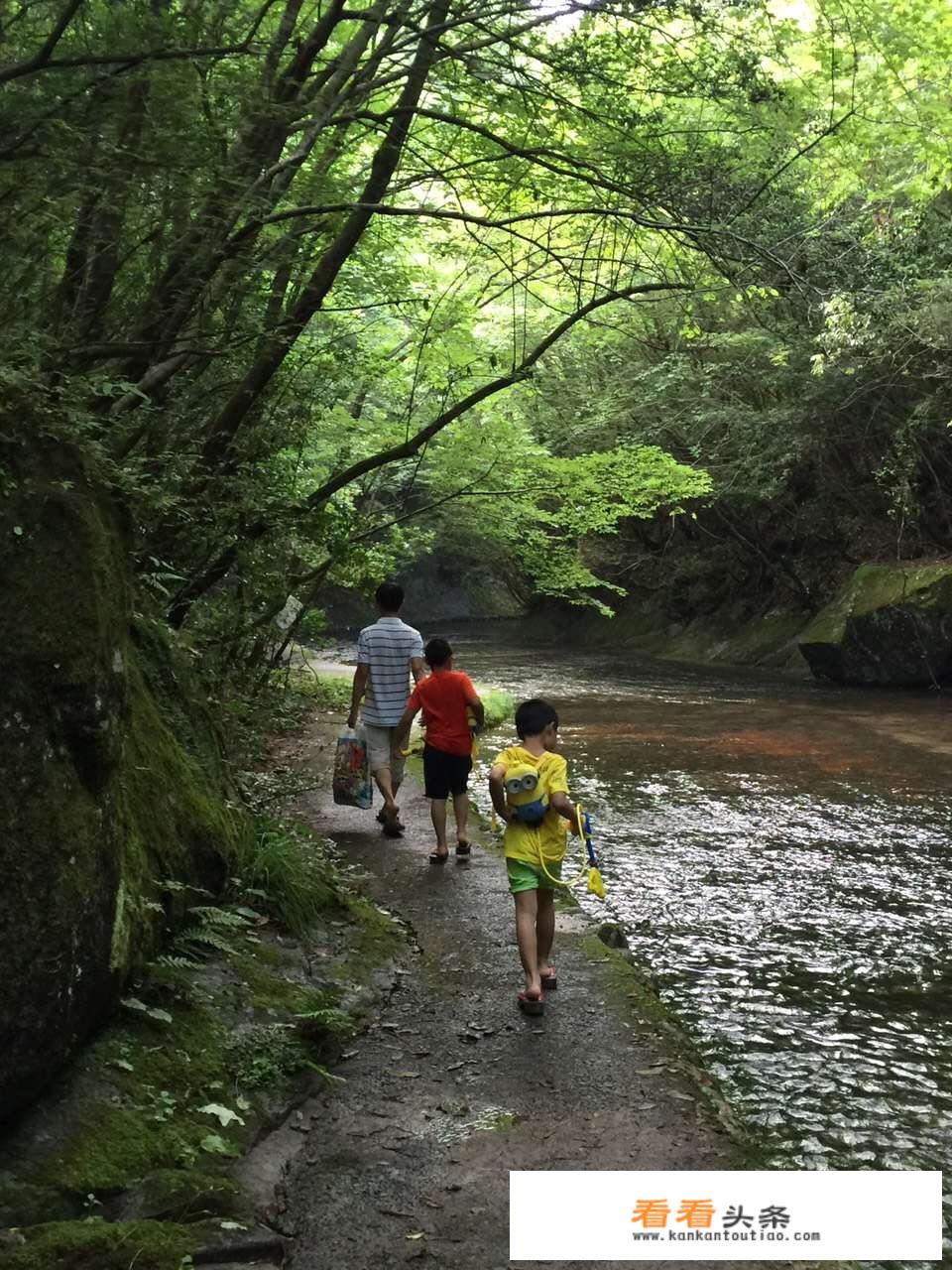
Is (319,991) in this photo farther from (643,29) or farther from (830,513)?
Answer: (830,513)

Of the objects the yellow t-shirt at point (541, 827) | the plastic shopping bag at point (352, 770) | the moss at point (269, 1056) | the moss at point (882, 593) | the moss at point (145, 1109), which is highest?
the moss at point (882, 593)

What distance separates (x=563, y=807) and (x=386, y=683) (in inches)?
138

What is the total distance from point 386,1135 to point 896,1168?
7.03 feet

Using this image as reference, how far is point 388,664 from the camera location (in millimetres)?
8258

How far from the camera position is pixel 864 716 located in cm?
1609

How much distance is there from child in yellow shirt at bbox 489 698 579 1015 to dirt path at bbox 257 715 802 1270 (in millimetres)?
359

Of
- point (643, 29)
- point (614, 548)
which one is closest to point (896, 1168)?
point (643, 29)

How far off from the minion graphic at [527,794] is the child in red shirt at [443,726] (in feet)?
8.10

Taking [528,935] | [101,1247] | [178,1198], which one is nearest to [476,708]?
[528,935]

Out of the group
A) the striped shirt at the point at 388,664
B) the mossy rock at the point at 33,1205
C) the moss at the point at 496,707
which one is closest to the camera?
the mossy rock at the point at 33,1205

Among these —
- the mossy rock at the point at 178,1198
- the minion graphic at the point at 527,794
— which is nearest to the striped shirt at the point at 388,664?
the minion graphic at the point at 527,794

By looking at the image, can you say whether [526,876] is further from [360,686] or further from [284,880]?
[360,686]

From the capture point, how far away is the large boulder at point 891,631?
63.1ft

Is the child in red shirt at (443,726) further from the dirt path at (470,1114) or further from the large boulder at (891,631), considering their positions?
the large boulder at (891,631)
